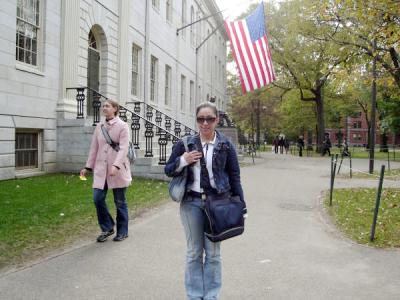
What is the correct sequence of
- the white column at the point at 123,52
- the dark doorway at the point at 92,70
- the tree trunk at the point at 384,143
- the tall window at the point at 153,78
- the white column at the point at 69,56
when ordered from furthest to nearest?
the tree trunk at the point at 384,143 < the tall window at the point at 153,78 < the white column at the point at 123,52 < the dark doorway at the point at 92,70 < the white column at the point at 69,56

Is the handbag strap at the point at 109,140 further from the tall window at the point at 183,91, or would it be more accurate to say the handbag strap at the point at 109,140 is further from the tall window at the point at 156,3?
the tall window at the point at 183,91

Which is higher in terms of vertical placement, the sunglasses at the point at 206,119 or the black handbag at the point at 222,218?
the sunglasses at the point at 206,119

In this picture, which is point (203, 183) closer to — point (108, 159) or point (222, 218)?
point (222, 218)

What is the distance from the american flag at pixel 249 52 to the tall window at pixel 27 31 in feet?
23.8

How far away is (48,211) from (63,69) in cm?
705

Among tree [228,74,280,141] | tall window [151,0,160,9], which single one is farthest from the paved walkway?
tree [228,74,280,141]

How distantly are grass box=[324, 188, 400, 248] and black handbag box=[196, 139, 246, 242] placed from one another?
3.44 m

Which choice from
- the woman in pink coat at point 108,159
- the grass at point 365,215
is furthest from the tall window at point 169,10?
the woman in pink coat at point 108,159

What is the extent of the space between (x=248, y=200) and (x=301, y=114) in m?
43.8

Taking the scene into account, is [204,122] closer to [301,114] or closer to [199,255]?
[199,255]

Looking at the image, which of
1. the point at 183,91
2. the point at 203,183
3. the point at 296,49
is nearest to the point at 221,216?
the point at 203,183

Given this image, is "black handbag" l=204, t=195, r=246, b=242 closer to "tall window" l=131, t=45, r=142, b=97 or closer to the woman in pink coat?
the woman in pink coat

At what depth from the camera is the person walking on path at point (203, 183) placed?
12.3 ft

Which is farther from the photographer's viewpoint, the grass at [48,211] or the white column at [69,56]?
the white column at [69,56]
